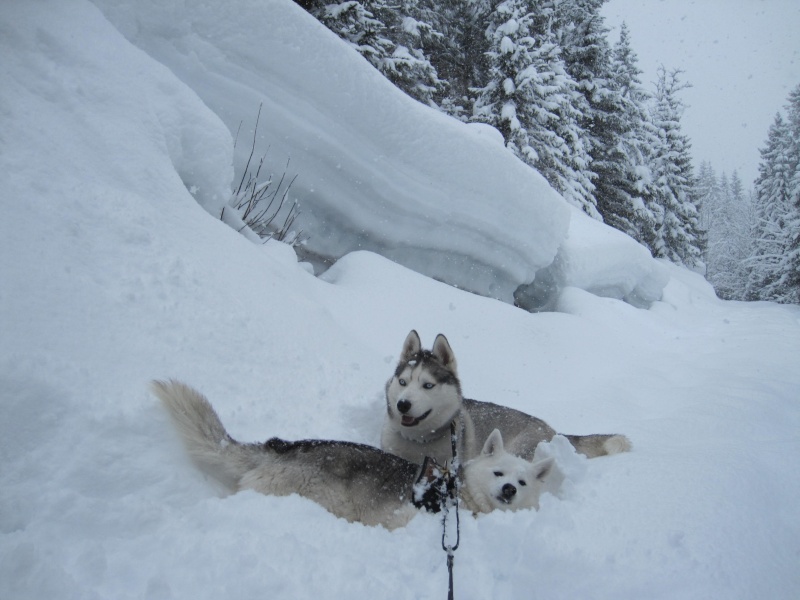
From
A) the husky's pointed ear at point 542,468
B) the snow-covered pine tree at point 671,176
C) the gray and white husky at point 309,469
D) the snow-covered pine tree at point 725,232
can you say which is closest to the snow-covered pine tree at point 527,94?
the snow-covered pine tree at point 671,176

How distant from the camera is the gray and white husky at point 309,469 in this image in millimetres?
2027

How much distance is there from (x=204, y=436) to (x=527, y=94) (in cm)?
1525

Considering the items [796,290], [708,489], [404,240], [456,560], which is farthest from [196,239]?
[796,290]

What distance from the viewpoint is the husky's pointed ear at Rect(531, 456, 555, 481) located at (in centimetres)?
254

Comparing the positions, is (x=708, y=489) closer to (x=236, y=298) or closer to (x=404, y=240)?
(x=236, y=298)

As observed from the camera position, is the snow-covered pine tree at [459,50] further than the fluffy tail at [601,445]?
Yes

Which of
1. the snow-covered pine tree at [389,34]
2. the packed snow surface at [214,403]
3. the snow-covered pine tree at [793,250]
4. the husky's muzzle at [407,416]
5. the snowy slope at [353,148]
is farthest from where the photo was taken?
the snow-covered pine tree at [793,250]

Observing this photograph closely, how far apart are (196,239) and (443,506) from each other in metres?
2.55

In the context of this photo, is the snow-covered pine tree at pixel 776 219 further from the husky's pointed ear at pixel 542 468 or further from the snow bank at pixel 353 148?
the husky's pointed ear at pixel 542 468

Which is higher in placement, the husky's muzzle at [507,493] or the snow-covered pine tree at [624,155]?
the snow-covered pine tree at [624,155]

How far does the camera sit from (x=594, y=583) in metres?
1.53

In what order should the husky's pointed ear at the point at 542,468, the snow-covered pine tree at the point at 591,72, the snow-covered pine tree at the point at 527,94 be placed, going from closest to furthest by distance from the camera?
the husky's pointed ear at the point at 542,468 → the snow-covered pine tree at the point at 527,94 → the snow-covered pine tree at the point at 591,72

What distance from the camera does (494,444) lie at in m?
2.83

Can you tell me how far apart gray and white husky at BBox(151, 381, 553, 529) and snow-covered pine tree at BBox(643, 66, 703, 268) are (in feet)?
79.3
